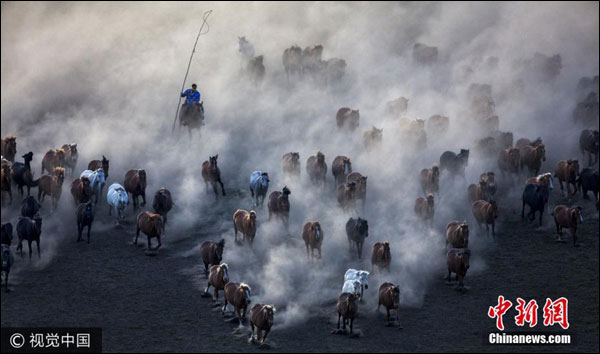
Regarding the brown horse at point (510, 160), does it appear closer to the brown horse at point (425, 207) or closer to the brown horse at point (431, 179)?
the brown horse at point (431, 179)

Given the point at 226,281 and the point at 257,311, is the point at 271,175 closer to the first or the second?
the point at 226,281

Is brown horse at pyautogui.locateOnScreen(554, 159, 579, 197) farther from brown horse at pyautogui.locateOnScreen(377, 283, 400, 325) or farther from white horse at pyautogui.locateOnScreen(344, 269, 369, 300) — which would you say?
brown horse at pyautogui.locateOnScreen(377, 283, 400, 325)

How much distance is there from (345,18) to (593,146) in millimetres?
40324

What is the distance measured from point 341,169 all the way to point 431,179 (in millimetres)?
4509

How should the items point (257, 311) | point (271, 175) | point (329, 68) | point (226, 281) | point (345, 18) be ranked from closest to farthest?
point (257, 311) < point (226, 281) < point (271, 175) < point (329, 68) < point (345, 18)

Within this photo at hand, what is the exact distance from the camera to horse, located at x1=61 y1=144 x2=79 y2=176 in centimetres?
5069

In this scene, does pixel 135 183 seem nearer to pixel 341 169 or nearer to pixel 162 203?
pixel 162 203

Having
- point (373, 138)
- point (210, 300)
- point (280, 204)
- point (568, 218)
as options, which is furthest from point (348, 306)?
point (373, 138)

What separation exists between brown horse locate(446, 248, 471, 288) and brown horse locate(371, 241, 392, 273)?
2.44m

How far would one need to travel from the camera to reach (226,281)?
38.3 m

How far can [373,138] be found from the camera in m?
55.1

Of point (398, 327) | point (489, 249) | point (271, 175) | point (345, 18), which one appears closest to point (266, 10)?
point (345, 18)

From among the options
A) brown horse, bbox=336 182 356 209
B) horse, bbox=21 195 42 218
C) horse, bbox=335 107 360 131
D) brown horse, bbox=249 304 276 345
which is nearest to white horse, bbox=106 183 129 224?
horse, bbox=21 195 42 218

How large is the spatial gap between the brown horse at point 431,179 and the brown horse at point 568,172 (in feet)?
19.9
